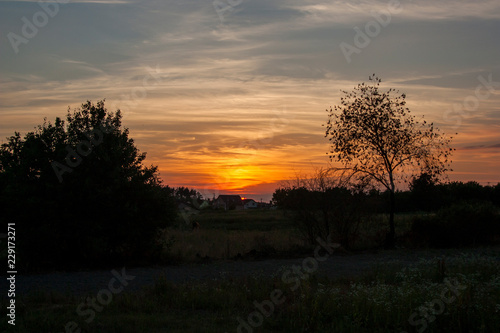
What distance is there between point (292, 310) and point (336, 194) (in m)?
13.8

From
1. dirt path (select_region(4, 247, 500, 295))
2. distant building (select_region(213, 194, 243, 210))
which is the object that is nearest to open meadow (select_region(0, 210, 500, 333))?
dirt path (select_region(4, 247, 500, 295))

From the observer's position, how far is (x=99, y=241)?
18188mm

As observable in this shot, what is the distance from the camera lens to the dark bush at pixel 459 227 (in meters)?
23.8

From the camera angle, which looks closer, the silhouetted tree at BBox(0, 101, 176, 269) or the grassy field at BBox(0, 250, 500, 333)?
the grassy field at BBox(0, 250, 500, 333)

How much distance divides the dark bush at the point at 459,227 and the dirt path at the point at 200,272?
220 centimetres

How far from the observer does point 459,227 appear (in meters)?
23.8

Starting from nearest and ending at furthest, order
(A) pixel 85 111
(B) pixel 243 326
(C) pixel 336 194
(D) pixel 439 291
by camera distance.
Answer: (B) pixel 243 326
(D) pixel 439 291
(A) pixel 85 111
(C) pixel 336 194

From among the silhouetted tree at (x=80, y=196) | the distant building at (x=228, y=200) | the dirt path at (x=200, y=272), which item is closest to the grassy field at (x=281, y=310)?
the dirt path at (x=200, y=272)

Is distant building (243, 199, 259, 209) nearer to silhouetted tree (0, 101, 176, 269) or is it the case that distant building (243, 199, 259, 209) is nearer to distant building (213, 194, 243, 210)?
distant building (213, 194, 243, 210)

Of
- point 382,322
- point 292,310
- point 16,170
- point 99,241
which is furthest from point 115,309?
point 16,170

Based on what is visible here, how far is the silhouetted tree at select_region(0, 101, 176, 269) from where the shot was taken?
1819cm

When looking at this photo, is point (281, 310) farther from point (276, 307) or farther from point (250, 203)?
point (250, 203)

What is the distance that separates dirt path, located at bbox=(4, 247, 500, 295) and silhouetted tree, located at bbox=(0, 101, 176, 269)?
154 cm

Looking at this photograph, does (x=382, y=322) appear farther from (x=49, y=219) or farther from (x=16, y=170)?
(x=16, y=170)
